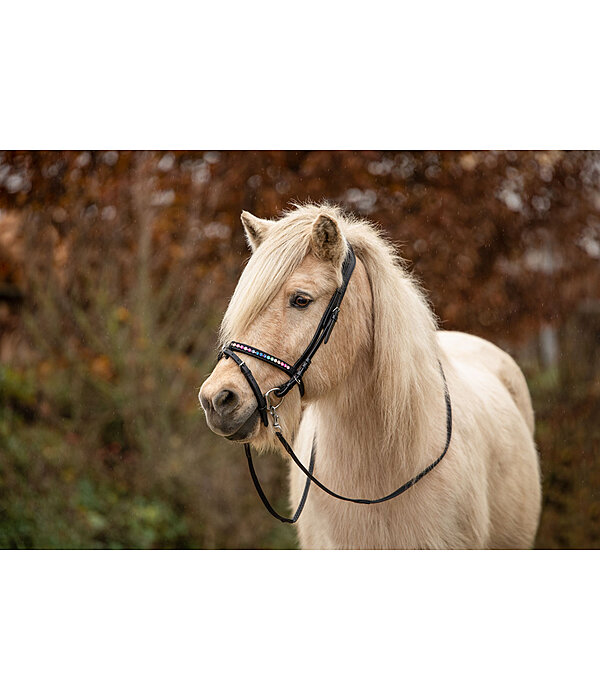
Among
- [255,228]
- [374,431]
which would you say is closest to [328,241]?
[255,228]

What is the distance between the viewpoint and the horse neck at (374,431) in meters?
1.89

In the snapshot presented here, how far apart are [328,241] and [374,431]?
634 millimetres

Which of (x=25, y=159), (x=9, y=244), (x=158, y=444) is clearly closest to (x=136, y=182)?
(x=25, y=159)

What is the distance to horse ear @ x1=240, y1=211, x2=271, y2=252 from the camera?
1.92m

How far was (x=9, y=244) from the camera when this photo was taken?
11.4 ft

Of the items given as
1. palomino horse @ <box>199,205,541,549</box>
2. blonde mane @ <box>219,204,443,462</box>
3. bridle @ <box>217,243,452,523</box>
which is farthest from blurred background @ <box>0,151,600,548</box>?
bridle @ <box>217,243,452,523</box>

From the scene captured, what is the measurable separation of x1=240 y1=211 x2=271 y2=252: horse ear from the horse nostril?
1.88ft

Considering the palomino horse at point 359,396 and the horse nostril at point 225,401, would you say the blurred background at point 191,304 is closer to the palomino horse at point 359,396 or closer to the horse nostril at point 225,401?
the palomino horse at point 359,396

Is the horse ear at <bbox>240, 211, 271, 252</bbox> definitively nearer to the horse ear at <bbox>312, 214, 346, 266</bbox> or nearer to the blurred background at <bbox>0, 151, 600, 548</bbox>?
the horse ear at <bbox>312, 214, 346, 266</bbox>

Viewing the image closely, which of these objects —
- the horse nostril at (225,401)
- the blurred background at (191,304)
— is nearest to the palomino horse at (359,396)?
the horse nostril at (225,401)

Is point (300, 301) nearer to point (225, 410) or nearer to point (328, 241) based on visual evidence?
point (328, 241)

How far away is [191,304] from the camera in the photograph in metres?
3.69

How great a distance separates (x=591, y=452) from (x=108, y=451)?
2.75 metres

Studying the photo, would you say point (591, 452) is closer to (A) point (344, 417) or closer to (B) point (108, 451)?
(A) point (344, 417)
